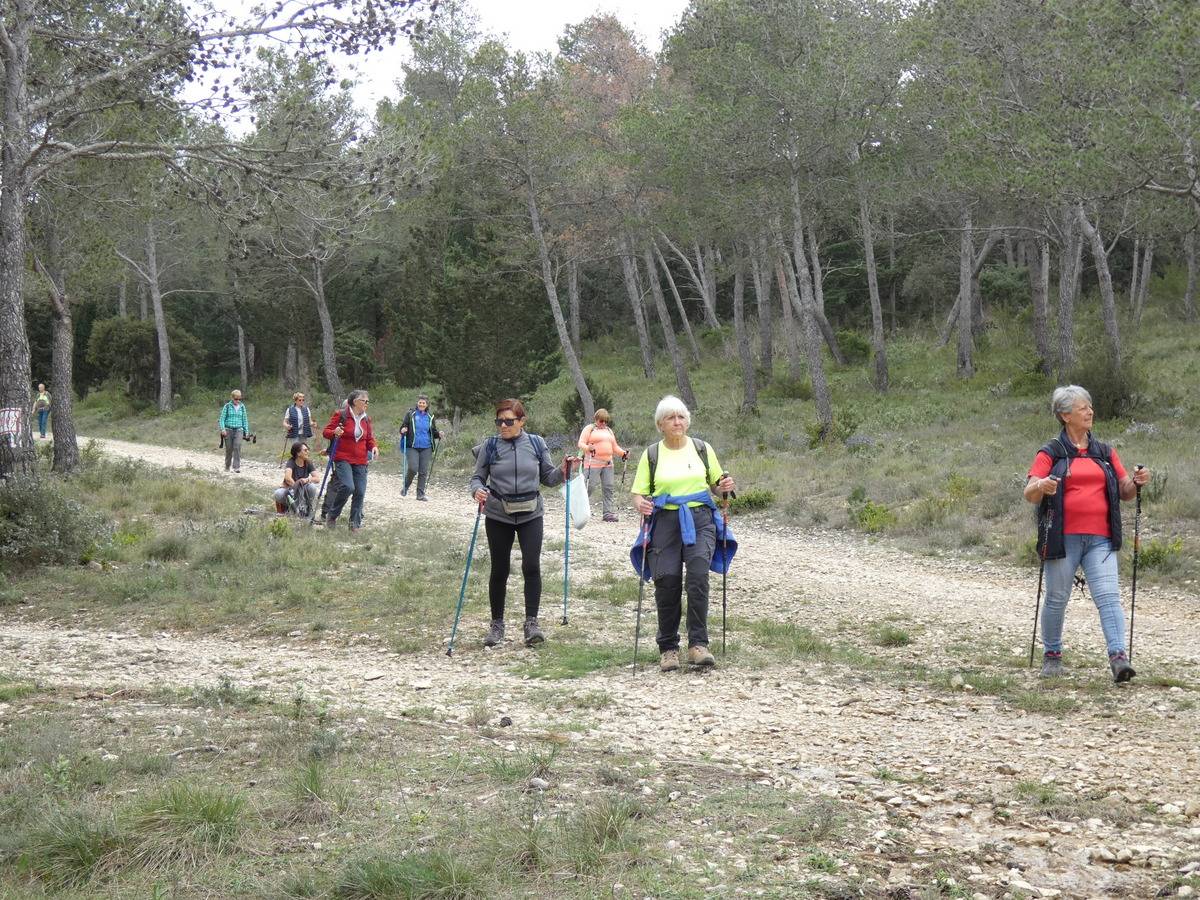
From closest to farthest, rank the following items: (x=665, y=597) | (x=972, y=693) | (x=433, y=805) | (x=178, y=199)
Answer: (x=433, y=805)
(x=972, y=693)
(x=665, y=597)
(x=178, y=199)

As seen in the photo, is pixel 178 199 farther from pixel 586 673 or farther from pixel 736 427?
pixel 736 427

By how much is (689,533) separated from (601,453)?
29.6 ft

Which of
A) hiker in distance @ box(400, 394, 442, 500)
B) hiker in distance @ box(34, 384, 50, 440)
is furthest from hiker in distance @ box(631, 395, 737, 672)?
hiker in distance @ box(34, 384, 50, 440)

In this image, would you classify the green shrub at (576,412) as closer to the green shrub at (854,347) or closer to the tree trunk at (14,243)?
the green shrub at (854,347)

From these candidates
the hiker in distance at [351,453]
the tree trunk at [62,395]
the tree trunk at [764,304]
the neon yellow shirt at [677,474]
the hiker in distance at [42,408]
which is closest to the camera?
the neon yellow shirt at [677,474]

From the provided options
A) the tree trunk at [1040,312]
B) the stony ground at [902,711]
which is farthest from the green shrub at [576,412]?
the stony ground at [902,711]

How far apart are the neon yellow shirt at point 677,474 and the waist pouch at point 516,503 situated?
1127mm

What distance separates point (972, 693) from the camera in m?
6.95

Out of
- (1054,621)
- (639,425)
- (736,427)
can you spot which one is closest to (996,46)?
(736,427)

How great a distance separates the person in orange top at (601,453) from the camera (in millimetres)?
16455

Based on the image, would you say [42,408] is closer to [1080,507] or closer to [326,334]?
[326,334]

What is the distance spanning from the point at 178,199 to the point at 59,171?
5746mm

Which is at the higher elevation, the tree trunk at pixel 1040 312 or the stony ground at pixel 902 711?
the tree trunk at pixel 1040 312

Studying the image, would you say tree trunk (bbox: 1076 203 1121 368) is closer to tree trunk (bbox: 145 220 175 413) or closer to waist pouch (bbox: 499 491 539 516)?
waist pouch (bbox: 499 491 539 516)
